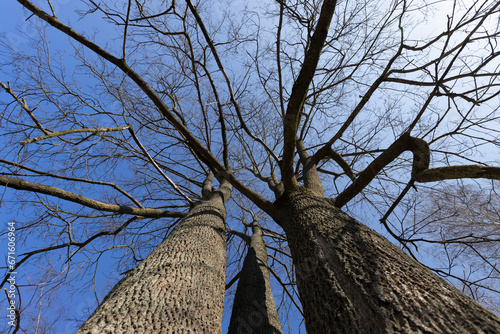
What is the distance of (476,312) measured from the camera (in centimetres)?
88

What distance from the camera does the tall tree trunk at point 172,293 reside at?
1.10 m

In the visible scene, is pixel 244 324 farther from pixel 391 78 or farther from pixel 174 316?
pixel 391 78

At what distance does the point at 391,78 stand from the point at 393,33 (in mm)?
708

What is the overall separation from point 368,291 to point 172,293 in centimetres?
102

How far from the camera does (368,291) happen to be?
107 cm

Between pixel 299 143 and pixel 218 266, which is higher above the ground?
pixel 299 143

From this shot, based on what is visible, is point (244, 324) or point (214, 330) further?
point (244, 324)

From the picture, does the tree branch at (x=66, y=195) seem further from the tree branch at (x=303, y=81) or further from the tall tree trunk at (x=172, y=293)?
the tree branch at (x=303, y=81)

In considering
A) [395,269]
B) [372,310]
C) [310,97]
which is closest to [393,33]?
[310,97]

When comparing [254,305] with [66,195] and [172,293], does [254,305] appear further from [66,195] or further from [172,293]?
[66,195]

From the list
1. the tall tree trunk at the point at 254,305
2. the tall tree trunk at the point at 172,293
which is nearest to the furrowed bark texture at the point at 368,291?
the tall tree trunk at the point at 172,293

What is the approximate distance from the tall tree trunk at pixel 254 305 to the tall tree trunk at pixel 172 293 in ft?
1.51

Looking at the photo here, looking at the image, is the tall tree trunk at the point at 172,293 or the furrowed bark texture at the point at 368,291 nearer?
the furrowed bark texture at the point at 368,291

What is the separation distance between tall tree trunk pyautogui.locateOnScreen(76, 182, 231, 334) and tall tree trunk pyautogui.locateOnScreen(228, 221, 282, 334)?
462 millimetres
